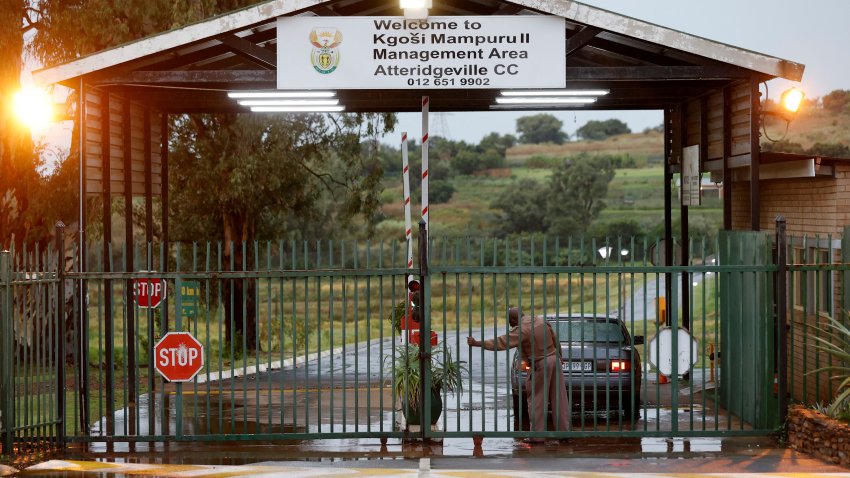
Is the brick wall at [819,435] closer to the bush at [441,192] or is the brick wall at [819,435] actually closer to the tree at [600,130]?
the bush at [441,192]

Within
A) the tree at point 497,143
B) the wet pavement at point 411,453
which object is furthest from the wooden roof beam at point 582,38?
the tree at point 497,143

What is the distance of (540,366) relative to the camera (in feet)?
41.9

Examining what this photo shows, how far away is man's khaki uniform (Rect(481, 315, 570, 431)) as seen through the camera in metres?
A: 12.4

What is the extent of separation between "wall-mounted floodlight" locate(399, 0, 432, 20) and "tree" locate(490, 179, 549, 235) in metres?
66.9

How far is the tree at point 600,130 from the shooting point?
113 metres

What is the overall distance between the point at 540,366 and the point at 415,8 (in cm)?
432

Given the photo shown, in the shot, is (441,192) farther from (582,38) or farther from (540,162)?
(582,38)

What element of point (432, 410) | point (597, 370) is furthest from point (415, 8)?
point (597, 370)

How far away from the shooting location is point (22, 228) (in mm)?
26906

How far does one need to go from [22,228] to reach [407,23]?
16.3 metres

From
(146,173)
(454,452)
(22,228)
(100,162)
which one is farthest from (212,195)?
(454,452)

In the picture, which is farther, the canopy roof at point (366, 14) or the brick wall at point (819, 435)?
the canopy roof at point (366, 14)

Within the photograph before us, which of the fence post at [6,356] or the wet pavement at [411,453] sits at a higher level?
the fence post at [6,356]

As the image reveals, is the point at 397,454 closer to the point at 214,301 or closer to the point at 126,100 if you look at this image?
the point at 126,100
